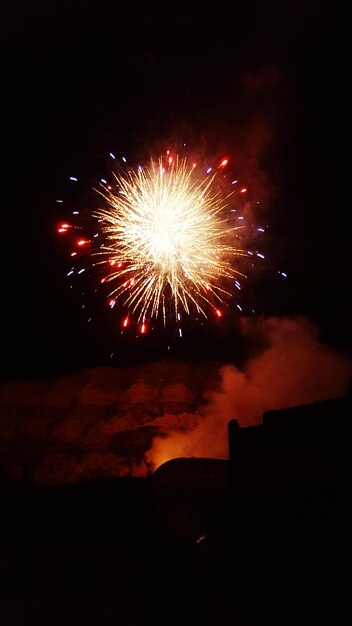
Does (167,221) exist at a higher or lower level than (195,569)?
higher

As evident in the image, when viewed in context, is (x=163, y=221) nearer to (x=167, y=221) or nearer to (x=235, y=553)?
(x=167, y=221)

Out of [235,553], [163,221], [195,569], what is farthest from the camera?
[163,221]

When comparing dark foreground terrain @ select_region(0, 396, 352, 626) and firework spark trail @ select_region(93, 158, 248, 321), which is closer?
dark foreground terrain @ select_region(0, 396, 352, 626)

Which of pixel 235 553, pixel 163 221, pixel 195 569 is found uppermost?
pixel 163 221

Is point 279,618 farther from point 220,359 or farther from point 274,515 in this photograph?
point 220,359

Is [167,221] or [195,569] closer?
[195,569]

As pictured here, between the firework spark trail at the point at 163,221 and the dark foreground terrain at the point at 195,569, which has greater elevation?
the firework spark trail at the point at 163,221

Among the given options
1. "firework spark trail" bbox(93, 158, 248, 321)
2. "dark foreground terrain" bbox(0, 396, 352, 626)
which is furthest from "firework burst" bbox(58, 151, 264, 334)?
"dark foreground terrain" bbox(0, 396, 352, 626)

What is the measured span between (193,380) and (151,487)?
5.55 metres

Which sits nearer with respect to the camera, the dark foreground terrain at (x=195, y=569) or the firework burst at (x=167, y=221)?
the dark foreground terrain at (x=195, y=569)

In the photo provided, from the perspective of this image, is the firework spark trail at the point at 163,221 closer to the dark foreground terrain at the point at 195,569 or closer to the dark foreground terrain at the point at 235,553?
the dark foreground terrain at the point at 235,553

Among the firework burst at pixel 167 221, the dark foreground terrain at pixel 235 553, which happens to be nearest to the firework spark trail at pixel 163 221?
the firework burst at pixel 167 221

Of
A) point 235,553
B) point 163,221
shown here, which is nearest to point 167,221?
point 163,221

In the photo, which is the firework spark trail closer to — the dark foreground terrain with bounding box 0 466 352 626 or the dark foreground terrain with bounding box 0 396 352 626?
the dark foreground terrain with bounding box 0 396 352 626
